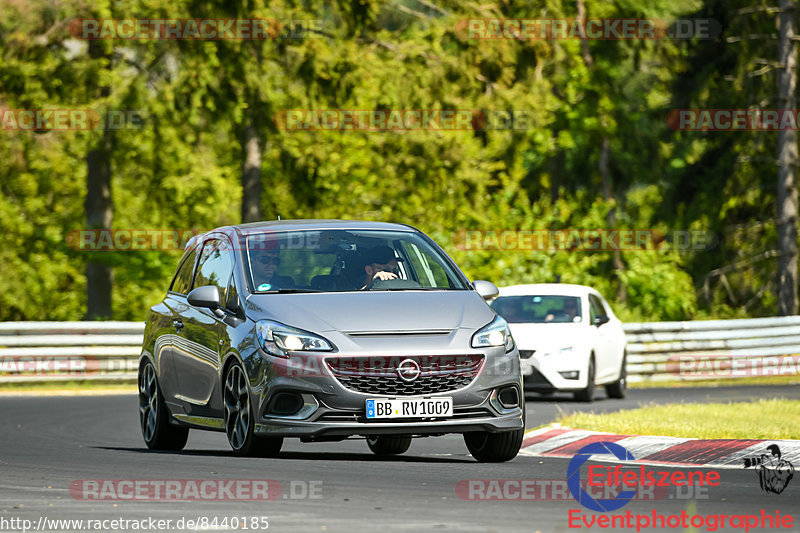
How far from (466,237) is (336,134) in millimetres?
5425

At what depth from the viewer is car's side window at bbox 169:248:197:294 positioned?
13.4 meters

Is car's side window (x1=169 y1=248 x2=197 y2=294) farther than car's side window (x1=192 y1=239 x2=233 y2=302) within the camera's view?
A: Yes

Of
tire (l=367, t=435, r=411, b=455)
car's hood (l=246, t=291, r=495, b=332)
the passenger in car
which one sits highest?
the passenger in car

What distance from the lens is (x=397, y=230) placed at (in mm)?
12641

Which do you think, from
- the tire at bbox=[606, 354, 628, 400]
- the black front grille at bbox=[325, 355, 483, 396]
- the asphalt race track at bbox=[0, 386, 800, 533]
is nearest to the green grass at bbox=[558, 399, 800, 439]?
the asphalt race track at bbox=[0, 386, 800, 533]

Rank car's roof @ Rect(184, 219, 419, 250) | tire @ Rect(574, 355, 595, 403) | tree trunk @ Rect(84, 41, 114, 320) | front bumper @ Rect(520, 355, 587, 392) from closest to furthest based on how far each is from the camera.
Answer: car's roof @ Rect(184, 219, 419, 250), front bumper @ Rect(520, 355, 587, 392), tire @ Rect(574, 355, 595, 403), tree trunk @ Rect(84, 41, 114, 320)

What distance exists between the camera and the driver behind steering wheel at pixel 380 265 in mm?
11969

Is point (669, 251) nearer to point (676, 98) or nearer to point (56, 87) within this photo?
point (676, 98)

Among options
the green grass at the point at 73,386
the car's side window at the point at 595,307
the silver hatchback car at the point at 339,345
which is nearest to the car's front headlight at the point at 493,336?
the silver hatchback car at the point at 339,345

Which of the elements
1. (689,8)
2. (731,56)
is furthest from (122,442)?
(689,8)

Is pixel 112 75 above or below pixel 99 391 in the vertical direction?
above

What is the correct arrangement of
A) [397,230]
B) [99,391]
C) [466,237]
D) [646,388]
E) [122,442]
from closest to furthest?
[397,230]
[122,442]
[99,391]
[646,388]
[466,237]

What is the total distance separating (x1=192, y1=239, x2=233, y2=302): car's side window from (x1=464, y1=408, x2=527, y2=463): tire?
2.23 metres

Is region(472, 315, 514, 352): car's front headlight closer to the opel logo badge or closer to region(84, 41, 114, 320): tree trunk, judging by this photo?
the opel logo badge
